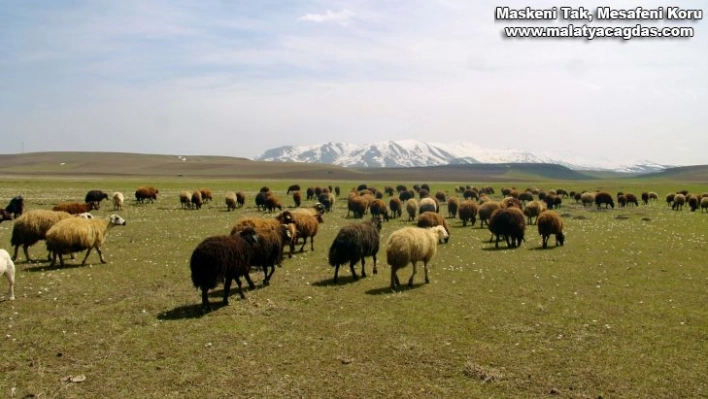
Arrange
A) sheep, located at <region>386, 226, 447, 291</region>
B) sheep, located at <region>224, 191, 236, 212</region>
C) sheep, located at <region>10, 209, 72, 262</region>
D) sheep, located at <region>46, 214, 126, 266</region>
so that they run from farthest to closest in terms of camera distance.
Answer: sheep, located at <region>224, 191, 236, 212</region> < sheep, located at <region>10, 209, 72, 262</region> < sheep, located at <region>46, 214, 126, 266</region> < sheep, located at <region>386, 226, 447, 291</region>

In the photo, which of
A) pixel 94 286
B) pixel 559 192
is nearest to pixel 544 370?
pixel 94 286

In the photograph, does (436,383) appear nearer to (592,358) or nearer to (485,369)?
(485,369)

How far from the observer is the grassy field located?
28.9 feet

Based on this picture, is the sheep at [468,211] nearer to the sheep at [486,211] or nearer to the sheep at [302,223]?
the sheep at [486,211]

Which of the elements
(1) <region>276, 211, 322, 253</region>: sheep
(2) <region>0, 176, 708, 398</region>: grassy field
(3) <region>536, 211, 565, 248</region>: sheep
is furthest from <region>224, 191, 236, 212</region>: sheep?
(3) <region>536, 211, 565, 248</region>: sheep

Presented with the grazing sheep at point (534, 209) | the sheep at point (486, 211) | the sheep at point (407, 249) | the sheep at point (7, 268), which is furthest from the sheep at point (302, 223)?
the grazing sheep at point (534, 209)

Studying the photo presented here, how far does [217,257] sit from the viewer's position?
12.8 meters

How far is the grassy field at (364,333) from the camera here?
28.9 feet

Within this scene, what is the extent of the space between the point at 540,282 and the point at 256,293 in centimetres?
950

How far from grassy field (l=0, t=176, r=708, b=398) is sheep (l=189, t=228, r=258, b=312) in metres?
0.75

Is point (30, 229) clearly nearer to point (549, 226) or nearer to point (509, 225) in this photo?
point (509, 225)

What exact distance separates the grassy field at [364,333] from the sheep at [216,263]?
0.75m

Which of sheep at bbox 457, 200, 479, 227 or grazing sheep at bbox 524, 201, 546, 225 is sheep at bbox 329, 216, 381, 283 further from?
grazing sheep at bbox 524, 201, 546, 225

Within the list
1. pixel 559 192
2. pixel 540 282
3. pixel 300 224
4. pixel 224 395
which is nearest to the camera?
pixel 224 395
